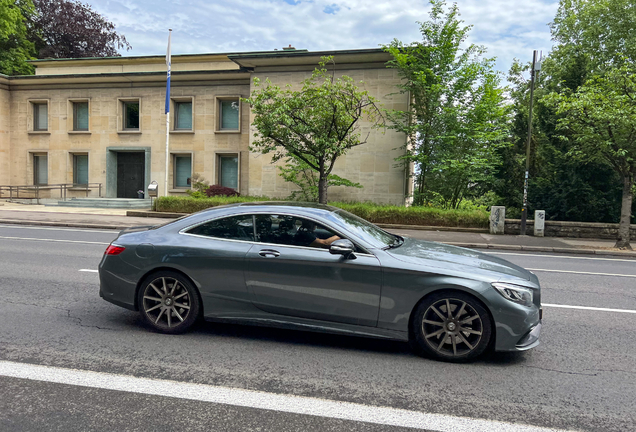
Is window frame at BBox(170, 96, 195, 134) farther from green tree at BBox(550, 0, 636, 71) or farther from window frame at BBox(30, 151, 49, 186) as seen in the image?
green tree at BBox(550, 0, 636, 71)

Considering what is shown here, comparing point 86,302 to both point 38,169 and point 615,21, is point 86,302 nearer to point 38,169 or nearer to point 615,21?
point 38,169

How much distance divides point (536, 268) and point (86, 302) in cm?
917

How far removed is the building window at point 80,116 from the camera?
93.7 feet

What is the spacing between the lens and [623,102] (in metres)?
13.6

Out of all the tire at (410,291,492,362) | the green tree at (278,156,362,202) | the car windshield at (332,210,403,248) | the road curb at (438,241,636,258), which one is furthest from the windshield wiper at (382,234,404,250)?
the green tree at (278,156,362,202)

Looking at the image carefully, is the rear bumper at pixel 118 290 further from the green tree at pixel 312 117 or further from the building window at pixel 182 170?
the building window at pixel 182 170

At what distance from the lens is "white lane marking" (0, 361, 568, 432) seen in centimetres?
308

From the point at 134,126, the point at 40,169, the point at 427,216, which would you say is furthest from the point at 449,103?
the point at 40,169

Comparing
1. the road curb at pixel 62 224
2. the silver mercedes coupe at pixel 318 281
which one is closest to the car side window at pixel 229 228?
the silver mercedes coupe at pixel 318 281

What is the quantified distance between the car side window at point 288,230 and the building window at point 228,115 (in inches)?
890

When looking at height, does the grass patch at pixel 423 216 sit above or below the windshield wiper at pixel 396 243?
below

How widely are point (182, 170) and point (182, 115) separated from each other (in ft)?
11.2

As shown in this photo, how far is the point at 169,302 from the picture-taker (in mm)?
4828

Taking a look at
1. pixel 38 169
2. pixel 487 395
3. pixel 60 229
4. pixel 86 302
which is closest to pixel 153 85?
pixel 38 169
